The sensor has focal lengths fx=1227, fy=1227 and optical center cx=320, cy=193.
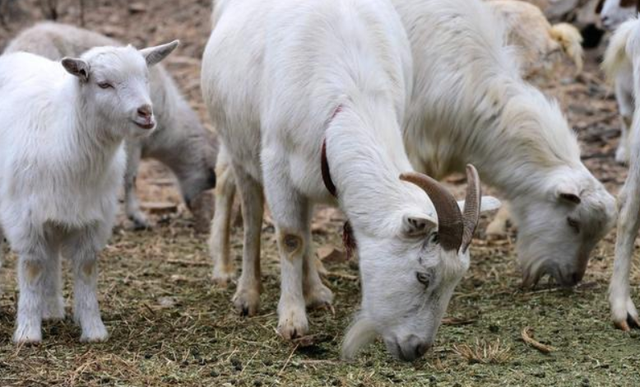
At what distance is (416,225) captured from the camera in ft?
17.0

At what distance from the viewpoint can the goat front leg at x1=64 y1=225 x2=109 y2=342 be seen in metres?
5.98

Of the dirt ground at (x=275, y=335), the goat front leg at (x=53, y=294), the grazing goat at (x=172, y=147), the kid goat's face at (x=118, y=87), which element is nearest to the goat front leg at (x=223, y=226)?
the dirt ground at (x=275, y=335)

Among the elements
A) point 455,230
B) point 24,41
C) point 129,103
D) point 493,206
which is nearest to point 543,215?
point 493,206

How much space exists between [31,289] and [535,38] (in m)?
4.33

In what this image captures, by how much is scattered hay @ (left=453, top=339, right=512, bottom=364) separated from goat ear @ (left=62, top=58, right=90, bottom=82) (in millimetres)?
2188

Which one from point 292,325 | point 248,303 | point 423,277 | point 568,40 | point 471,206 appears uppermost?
point 471,206

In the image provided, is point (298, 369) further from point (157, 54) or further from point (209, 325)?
point (157, 54)

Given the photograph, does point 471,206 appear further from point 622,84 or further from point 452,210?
point 622,84

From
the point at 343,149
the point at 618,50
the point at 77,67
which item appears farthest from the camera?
the point at 618,50

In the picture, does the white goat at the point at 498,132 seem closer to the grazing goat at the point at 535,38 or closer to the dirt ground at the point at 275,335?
the dirt ground at the point at 275,335

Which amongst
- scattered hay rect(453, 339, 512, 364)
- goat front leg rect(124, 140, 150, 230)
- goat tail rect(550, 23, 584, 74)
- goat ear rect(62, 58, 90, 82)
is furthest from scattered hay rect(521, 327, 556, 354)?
goat front leg rect(124, 140, 150, 230)

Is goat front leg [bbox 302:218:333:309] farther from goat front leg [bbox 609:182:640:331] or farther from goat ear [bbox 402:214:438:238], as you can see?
goat ear [bbox 402:214:438:238]

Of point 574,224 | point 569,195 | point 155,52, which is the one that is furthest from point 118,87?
point 574,224

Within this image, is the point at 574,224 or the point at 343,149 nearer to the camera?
the point at 343,149
